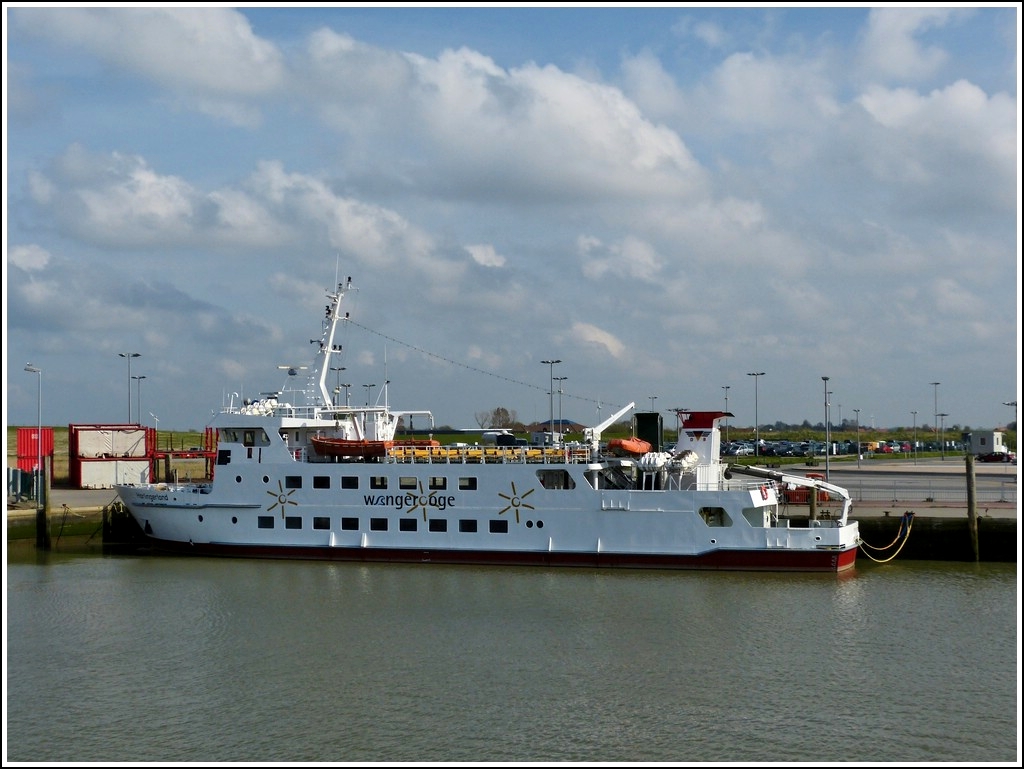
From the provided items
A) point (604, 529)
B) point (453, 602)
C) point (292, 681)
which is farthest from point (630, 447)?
point (292, 681)

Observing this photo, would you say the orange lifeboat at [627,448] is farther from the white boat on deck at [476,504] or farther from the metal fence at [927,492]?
the metal fence at [927,492]

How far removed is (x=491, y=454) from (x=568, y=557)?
4.41 metres

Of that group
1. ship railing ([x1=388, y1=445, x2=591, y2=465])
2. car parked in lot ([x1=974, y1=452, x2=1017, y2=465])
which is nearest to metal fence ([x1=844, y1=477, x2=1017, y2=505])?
ship railing ([x1=388, y1=445, x2=591, y2=465])

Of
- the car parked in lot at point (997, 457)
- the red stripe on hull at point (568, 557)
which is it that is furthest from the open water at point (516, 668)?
the car parked in lot at point (997, 457)

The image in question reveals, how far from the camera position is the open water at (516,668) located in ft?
57.8

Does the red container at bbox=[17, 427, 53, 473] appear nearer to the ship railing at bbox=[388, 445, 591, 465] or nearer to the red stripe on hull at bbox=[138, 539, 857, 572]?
the red stripe on hull at bbox=[138, 539, 857, 572]

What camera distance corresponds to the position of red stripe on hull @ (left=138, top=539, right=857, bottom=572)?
1256 inches

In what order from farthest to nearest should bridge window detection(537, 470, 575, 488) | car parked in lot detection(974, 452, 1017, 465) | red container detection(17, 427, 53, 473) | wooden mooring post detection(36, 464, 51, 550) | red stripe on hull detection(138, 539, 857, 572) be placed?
car parked in lot detection(974, 452, 1017, 465)
red container detection(17, 427, 53, 473)
wooden mooring post detection(36, 464, 51, 550)
bridge window detection(537, 470, 575, 488)
red stripe on hull detection(138, 539, 857, 572)

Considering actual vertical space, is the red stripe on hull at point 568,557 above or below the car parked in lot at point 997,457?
below

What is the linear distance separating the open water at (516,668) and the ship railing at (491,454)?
4100mm

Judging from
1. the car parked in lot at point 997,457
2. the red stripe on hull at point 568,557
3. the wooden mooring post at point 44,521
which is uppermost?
the car parked in lot at point 997,457

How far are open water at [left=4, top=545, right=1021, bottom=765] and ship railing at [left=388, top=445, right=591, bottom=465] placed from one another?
13.5 ft

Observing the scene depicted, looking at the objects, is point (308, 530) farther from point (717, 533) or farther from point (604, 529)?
point (717, 533)

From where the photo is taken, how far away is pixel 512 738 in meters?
17.8
